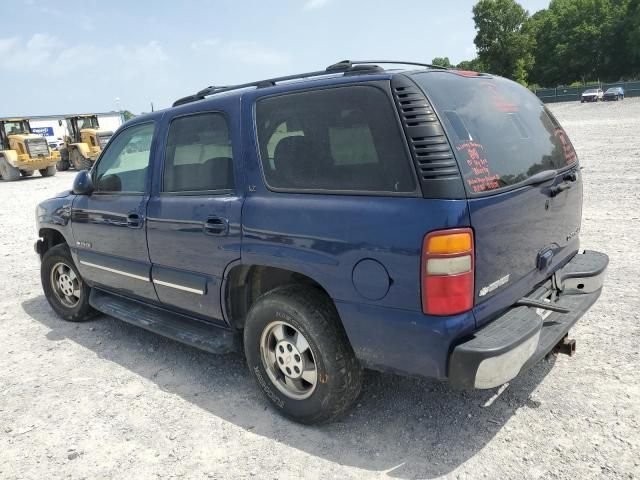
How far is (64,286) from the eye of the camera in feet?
16.2

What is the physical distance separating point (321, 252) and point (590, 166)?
426 inches

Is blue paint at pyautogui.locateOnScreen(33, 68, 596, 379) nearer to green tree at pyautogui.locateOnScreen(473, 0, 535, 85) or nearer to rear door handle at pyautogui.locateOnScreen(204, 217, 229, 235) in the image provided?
rear door handle at pyautogui.locateOnScreen(204, 217, 229, 235)

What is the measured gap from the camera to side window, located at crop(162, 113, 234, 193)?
3250 millimetres

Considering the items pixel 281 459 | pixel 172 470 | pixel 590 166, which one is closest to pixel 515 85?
pixel 281 459

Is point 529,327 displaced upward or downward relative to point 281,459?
upward

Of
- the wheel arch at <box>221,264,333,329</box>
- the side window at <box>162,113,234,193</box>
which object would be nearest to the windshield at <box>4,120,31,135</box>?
the side window at <box>162,113,234,193</box>

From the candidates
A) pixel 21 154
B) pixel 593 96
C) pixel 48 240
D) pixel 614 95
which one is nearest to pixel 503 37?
pixel 593 96

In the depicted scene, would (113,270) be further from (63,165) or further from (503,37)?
(503,37)

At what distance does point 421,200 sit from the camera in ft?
7.57

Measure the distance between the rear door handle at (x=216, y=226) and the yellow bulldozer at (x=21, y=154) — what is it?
2092 centimetres

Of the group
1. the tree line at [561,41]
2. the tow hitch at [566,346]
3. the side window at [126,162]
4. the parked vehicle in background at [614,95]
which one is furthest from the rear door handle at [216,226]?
the tree line at [561,41]

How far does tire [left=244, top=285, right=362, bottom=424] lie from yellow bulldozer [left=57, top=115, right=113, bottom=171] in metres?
22.3

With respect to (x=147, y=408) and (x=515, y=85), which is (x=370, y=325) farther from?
(x=515, y=85)

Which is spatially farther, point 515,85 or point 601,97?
point 601,97
